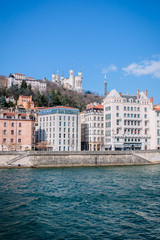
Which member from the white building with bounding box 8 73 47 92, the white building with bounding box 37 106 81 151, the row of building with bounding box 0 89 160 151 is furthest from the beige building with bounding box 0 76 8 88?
the white building with bounding box 37 106 81 151

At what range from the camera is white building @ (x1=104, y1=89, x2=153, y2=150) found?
282 ft

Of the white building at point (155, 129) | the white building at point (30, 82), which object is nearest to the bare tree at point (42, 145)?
the white building at point (155, 129)

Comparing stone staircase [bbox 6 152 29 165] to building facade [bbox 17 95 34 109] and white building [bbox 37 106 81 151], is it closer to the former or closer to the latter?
white building [bbox 37 106 81 151]

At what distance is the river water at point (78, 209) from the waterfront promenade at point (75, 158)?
1861 cm

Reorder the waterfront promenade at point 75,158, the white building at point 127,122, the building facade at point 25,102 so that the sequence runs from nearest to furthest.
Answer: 1. the waterfront promenade at point 75,158
2. the white building at point 127,122
3. the building facade at point 25,102

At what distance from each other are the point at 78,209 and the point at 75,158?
130 feet

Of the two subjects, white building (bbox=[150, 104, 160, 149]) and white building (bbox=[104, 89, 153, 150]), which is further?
white building (bbox=[150, 104, 160, 149])

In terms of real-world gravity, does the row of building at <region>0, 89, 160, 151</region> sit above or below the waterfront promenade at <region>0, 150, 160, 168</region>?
above

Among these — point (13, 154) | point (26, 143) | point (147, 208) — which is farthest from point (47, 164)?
point (147, 208)

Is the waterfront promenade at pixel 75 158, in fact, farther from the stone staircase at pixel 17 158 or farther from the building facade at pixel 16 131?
the building facade at pixel 16 131

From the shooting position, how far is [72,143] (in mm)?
85000

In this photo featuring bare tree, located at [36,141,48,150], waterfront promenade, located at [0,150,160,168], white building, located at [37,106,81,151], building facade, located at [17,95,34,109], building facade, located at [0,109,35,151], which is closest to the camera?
waterfront promenade, located at [0,150,160,168]

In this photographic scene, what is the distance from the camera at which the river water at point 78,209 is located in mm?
21625

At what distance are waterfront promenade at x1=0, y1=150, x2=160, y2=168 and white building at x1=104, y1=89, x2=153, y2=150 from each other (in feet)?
38.1
